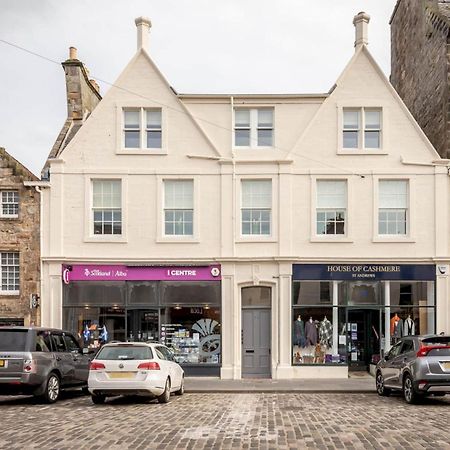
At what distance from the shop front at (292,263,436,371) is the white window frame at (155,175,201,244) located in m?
3.60

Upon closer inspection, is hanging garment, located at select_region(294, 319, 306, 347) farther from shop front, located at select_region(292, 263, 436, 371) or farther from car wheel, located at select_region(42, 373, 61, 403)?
car wheel, located at select_region(42, 373, 61, 403)

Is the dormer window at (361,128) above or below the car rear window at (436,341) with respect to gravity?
above

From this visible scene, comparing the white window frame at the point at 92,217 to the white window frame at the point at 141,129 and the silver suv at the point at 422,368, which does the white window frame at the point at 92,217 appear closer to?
the white window frame at the point at 141,129

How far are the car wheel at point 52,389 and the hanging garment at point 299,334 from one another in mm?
9770

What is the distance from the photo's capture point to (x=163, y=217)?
25078 mm

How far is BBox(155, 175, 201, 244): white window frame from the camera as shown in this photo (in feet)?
81.5

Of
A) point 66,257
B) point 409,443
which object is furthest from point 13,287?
point 409,443

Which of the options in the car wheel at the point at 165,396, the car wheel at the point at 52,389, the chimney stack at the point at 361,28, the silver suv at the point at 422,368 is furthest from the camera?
the chimney stack at the point at 361,28

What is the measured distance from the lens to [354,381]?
2330 cm

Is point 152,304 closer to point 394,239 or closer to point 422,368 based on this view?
point 394,239

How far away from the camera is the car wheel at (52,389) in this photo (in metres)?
16.4

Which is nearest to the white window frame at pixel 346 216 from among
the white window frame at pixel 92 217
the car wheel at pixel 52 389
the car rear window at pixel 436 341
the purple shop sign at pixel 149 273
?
the purple shop sign at pixel 149 273

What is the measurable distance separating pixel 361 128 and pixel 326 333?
23.4ft

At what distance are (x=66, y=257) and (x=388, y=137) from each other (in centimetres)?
1174
